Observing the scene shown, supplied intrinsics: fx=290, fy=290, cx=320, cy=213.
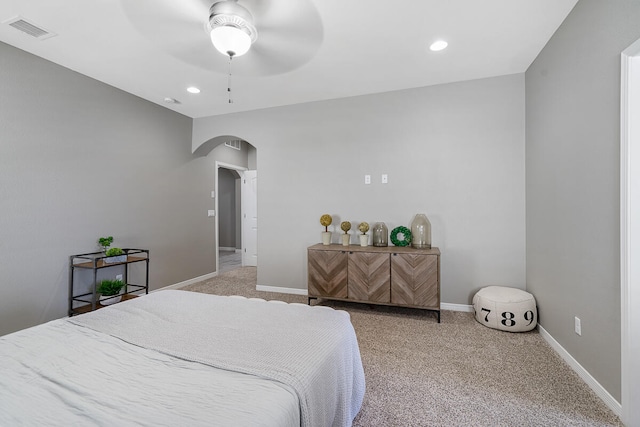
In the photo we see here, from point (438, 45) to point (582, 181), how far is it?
1583 mm

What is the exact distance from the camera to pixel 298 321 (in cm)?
156

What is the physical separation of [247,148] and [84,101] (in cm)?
330

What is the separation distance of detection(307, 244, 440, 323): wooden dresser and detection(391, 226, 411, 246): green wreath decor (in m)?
0.08

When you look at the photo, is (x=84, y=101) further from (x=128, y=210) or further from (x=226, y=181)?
(x=226, y=181)

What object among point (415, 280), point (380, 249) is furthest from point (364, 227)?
point (415, 280)

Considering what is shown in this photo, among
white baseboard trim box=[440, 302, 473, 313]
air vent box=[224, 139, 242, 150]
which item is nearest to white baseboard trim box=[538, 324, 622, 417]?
white baseboard trim box=[440, 302, 473, 313]

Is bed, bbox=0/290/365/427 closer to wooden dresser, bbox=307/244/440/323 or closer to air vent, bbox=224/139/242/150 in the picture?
wooden dresser, bbox=307/244/440/323

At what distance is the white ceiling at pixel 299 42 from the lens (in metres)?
2.10

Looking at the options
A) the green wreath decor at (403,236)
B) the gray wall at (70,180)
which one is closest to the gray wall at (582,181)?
the green wreath decor at (403,236)

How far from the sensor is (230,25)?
1.95 m

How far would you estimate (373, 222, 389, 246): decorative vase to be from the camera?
346 cm

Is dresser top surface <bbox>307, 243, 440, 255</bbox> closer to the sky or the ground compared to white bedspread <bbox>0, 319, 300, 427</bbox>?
closer to the sky

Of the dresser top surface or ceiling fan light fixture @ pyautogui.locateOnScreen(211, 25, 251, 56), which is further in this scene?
the dresser top surface

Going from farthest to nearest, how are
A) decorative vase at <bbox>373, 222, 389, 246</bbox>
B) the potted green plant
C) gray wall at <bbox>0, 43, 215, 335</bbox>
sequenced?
decorative vase at <bbox>373, 222, 389, 246</bbox> < the potted green plant < gray wall at <bbox>0, 43, 215, 335</bbox>
